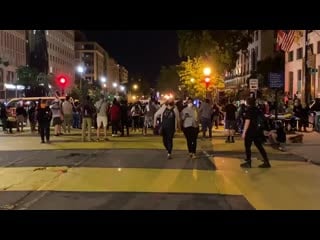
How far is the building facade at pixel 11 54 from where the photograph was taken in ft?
259

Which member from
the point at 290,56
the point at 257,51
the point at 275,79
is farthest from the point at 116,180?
the point at 257,51

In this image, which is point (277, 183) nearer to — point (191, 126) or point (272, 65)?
point (191, 126)

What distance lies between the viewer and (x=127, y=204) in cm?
1041

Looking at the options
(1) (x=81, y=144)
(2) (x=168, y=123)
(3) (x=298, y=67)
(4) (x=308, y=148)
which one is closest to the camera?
(2) (x=168, y=123)

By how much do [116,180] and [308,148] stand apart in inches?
355

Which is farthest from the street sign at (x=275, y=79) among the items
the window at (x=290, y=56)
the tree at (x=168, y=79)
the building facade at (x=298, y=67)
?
the tree at (x=168, y=79)

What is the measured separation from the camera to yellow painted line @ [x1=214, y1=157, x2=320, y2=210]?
35.0 ft

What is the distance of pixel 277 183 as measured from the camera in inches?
506

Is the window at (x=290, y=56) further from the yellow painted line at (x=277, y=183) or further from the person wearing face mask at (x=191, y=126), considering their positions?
the yellow painted line at (x=277, y=183)

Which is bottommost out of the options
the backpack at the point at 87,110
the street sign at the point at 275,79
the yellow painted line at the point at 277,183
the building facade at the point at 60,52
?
the yellow painted line at the point at 277,183

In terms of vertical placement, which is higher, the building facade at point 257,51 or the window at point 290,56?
the building facade at point 257,51

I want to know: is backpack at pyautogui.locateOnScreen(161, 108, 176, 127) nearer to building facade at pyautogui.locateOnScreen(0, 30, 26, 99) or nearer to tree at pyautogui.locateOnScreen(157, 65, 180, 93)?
building facade at pyautogui.locateOnScreen(0, 30, 26, 99)

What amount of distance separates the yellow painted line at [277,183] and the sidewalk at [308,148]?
1186 mm
